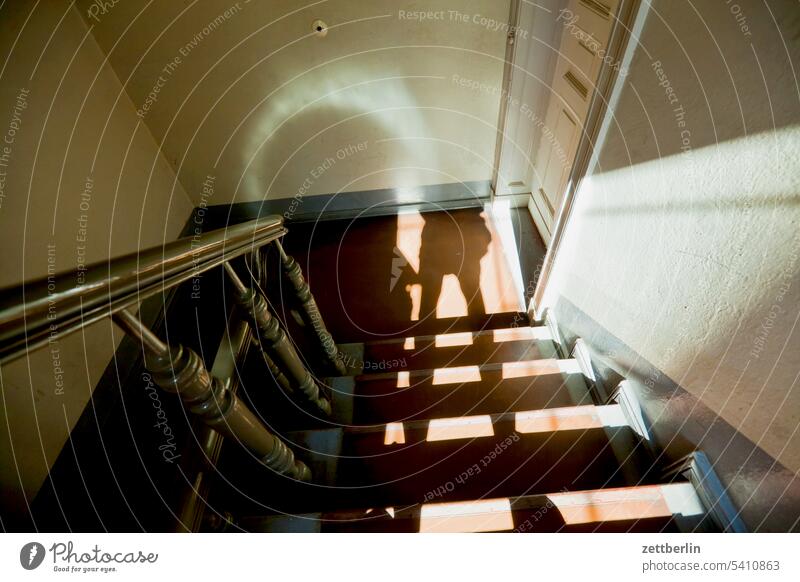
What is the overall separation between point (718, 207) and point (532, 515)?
3.15 ft

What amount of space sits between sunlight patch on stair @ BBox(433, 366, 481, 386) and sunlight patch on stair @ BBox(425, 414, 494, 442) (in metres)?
0.28

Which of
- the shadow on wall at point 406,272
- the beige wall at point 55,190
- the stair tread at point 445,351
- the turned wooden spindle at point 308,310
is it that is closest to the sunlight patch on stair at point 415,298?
the shadow on wall at point 406,272

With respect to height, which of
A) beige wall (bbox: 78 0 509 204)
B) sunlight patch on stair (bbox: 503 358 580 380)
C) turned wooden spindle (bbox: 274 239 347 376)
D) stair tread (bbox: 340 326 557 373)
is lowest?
sunlight patch on stair (bbox: 503 358 580 380)

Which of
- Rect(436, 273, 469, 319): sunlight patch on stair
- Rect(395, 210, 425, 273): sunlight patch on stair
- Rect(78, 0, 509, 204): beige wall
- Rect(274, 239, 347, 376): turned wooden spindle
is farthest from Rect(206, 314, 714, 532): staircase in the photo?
Rect(78, 0, 509, 204): beige wall

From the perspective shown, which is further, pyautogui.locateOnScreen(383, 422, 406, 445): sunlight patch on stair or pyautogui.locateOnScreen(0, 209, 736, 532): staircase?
pyautogui.locateOnScreen(383, 422, 406, 445): sunlight patch on stair

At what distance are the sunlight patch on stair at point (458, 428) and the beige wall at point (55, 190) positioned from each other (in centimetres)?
174

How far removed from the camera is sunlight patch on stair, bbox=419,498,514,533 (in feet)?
3.22

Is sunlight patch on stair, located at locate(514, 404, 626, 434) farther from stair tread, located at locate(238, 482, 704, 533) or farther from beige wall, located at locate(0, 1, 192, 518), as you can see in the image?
beige wall, located at locate(0, 1, 192, 518)

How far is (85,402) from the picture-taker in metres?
1.84

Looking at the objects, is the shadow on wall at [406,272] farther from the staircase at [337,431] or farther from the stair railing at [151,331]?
the stair railing at [151,331]

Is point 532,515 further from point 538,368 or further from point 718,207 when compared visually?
point 718,207

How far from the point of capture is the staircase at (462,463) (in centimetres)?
100

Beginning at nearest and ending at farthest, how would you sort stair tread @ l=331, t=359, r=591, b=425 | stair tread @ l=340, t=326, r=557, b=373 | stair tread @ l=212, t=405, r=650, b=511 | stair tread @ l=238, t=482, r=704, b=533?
1. stair tread @ l=238, t=482, r=704, b=533
2. stair tread @ l=212, t=405, r=650, b=511
3. stair tread @ l=331, t=359, r=591, b=425
4. stair tread @ l=340, t=326, r=557, b=373
